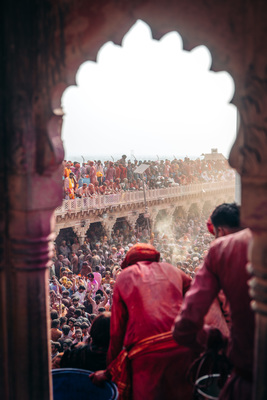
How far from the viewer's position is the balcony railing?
64.6 ft

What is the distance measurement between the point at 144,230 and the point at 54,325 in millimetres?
19349

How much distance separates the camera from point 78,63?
2217 millimetres

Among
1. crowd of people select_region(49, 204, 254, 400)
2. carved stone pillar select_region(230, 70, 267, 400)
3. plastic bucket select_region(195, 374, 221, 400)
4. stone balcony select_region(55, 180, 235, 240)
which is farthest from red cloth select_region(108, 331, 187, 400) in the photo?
stone balcony select_region(55, 180, 235, 240)

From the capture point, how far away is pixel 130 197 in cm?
2358

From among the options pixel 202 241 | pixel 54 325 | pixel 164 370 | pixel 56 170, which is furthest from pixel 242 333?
pixel 202 241

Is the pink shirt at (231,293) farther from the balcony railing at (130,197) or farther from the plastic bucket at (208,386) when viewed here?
the balcony railing at (130,197)

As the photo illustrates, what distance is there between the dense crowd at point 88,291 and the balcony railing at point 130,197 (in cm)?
160

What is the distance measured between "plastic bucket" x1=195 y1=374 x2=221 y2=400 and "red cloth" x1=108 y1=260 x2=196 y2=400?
9.2 inches

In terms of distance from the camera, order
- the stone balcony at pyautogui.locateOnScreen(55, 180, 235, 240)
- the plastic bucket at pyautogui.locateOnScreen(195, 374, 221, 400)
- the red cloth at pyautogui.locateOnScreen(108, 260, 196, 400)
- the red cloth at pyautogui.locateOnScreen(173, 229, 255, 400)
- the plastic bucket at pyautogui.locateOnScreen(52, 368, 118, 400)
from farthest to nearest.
Answer: the stone balcony at pyautogui.locateOnScreen(55, 180, 235, 240) < the plastic bucket at pyautogui.locateOnScreen(52, 368, 118, 400) < the red cloth at pyautogui.locateOnScreen(108, 260, 196, 400) < the plastic bucket at pyautogui.locateOnScreen(195, 374, 221, 400) < the red cloth at pyautogui.locateOnScreen(173, 229, 255, 400)

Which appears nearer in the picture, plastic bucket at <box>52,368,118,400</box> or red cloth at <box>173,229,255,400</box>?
red cloth at <box>173,229,255,400</box>

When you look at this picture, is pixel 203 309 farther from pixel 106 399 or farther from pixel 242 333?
pixel 106 399

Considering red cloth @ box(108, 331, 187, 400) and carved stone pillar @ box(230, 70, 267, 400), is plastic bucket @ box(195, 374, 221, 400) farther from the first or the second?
carved stone pillar @ box(230, 70, 267, 400)

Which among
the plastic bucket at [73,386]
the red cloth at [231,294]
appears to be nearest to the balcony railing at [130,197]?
the plastic bucket at [73,386]

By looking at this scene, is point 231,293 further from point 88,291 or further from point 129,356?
point 88,291
